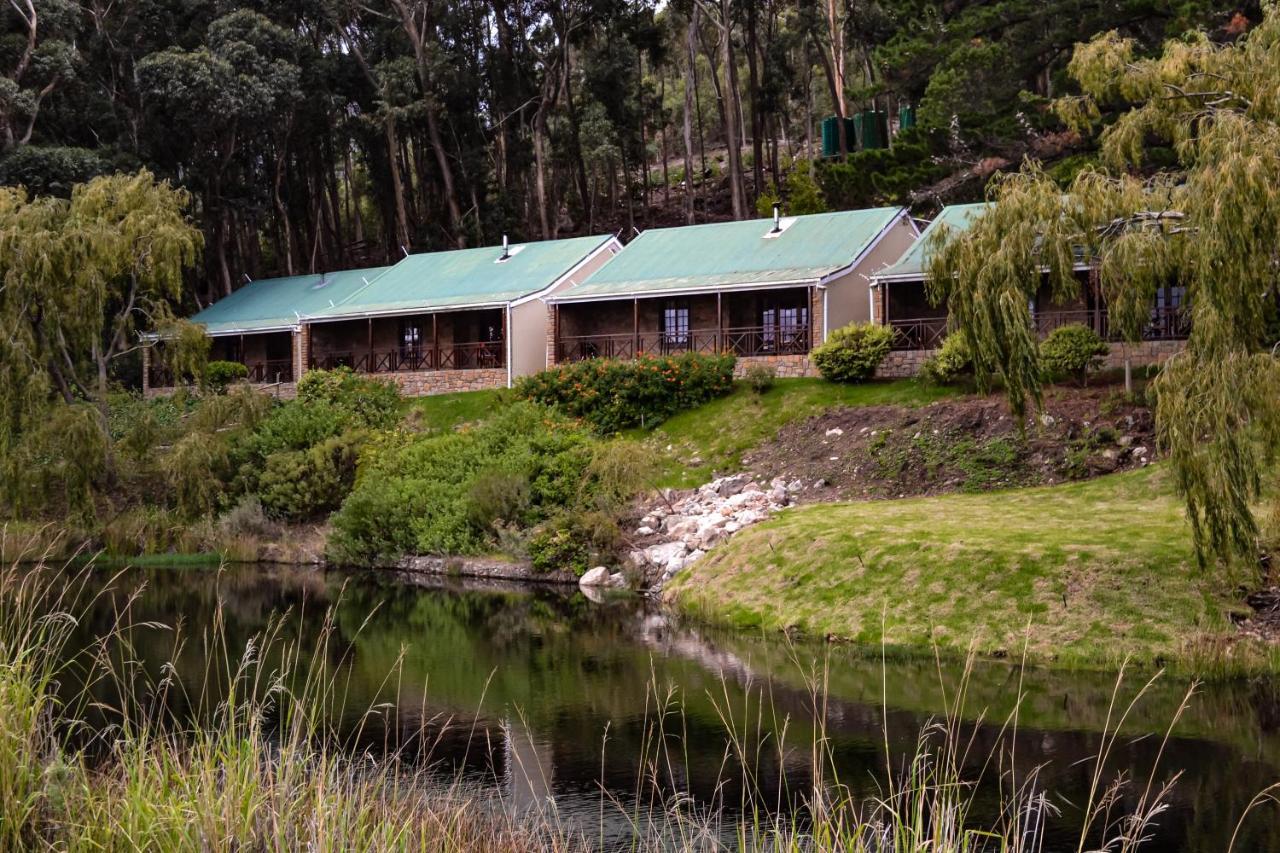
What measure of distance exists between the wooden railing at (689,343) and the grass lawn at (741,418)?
2538 mm

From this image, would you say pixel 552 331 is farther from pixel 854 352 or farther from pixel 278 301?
pixel 278 301

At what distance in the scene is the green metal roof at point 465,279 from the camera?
39.8 m

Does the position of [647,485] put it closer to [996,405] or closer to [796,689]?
[996,405]

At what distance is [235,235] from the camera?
2191 inches

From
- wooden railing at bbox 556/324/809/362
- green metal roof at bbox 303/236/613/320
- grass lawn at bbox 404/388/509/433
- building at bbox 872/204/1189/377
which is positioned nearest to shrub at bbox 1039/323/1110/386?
building at bbox 872/204/1189/377

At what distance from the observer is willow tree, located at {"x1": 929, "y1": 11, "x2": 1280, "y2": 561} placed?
1411 cm

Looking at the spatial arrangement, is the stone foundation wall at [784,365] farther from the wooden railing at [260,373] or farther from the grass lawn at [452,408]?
the wooden railing at [260,373]

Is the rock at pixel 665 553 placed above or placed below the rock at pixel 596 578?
above

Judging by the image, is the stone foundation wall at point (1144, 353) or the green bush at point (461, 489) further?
the stone foundation wall at point (1144, 353)

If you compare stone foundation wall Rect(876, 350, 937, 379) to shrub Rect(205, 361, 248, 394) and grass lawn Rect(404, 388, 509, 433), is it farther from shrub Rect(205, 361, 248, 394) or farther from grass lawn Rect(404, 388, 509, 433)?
shrub Rect(205, 361, 248, 394)

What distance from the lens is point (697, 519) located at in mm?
25688

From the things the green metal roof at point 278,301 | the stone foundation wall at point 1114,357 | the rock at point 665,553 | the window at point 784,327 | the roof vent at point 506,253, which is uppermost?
the roof vent at point 506,253

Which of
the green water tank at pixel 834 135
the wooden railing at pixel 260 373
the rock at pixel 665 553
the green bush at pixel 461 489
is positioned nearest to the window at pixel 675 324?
the green bush at pixel 461 489

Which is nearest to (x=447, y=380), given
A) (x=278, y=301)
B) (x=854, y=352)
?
(x=278, y=301)
